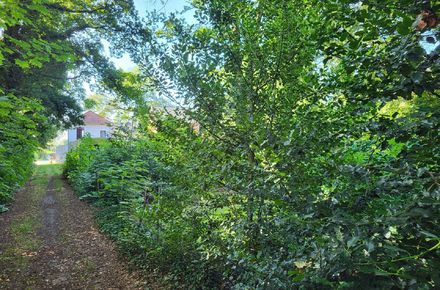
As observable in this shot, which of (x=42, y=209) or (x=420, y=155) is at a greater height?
(x=420, y=155)

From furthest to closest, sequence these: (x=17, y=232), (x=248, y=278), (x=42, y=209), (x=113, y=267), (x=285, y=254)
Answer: (x=42, y=209)
(x=17, y=232)
(x=113, y=267)
(x=248, y=278)
(x=285, y=254)

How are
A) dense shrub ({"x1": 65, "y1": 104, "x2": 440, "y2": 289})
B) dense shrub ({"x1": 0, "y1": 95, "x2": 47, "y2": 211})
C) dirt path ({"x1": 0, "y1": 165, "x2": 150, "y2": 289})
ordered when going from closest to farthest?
1. dense shrub ({"x1": 65, "y1": 104, "x2": 440, "y2": 289})
2. dense shrub ({"x1": 0, "y1": 95, "x2": 47, "y2": 211})
3. dirt path ({"x1": 0, "y1": 165, "x2": 150, "y2": 289})

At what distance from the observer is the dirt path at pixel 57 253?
425 centimetres

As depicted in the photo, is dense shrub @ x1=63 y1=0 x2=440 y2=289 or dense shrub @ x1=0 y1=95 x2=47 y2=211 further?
dense shrub @ x1=0 y1=95 x2=47 y2=211

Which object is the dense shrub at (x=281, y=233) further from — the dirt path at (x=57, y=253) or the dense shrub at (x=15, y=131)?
the dense shrub at (x=15, y=131)

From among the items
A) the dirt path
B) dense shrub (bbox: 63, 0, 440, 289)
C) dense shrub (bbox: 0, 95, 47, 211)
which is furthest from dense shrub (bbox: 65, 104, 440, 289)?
dense shrub (bbox: 0, 95, 47, 211)

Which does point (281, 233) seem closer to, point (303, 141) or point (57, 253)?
point (303, 141)

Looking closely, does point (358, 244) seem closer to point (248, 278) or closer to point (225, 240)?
point (248, 278)

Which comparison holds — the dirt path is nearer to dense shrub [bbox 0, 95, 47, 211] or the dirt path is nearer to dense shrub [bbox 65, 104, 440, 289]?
dense shrub [bbox 65, 104, 440, 289]

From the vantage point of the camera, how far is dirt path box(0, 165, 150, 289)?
4.25 metres

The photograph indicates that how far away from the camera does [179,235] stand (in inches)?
141

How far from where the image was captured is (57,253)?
539 centimetres

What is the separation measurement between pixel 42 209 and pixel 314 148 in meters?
9.66

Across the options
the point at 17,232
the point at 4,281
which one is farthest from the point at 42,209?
the point at 4,281
